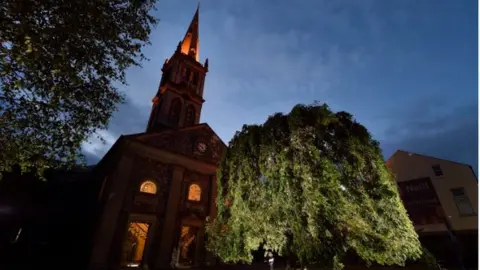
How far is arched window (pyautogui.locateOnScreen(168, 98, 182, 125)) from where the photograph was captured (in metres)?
23.9

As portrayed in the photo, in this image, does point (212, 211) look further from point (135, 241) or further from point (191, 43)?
point (191, 43)

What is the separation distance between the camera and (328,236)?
7.45 m

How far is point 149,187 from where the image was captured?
17375mm

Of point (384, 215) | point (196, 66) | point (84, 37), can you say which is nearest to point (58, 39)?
point (84, 37)

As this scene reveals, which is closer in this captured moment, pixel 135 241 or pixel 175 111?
pixel 135 241

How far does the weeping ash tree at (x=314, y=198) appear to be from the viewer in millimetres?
7680

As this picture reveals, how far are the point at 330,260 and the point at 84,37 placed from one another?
10.0m

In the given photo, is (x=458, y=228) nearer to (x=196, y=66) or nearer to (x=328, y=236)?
(x=328, y=236)

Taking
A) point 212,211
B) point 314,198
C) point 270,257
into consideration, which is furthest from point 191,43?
point 314,198

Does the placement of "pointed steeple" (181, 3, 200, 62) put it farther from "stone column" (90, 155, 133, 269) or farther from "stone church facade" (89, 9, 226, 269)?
"stone column" (90, 155, 133, 269)

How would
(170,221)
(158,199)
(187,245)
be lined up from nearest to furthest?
1. (170,221)
2. (158,199)
3. (187,245)

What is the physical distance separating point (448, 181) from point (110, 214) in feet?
88.7

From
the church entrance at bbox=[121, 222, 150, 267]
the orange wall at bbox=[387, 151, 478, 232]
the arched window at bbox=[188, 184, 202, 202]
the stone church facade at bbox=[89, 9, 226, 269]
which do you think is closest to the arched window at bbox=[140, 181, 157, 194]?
the stone church facade at bbox=[89, 9, 226, 269]

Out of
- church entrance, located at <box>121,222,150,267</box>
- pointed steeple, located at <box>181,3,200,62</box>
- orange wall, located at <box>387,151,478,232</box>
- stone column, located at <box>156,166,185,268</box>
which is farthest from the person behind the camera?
pointed steeple, located at <box>181,3,200,62</box>
